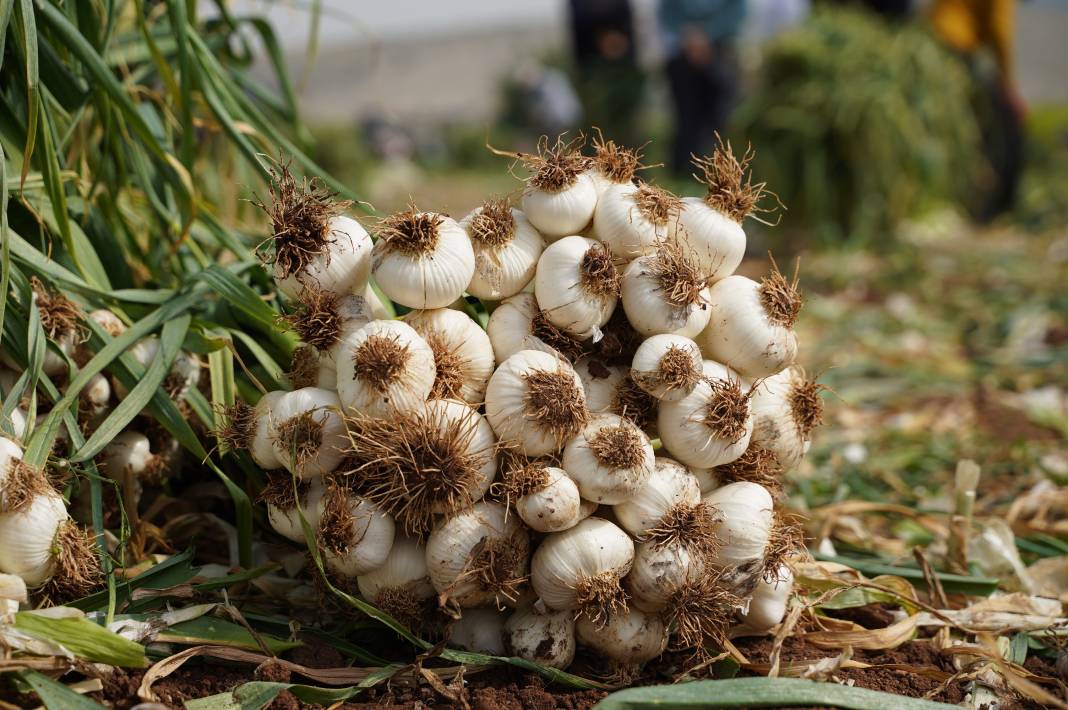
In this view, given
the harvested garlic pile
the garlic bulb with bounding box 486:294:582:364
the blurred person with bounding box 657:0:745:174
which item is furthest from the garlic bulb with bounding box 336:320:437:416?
the blurred person with bounding box 657:0:745:174

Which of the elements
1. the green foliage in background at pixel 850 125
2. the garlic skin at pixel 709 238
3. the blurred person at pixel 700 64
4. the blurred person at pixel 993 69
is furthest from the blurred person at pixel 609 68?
the garlic skin at pixel 709 238

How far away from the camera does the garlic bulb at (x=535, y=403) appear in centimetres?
124

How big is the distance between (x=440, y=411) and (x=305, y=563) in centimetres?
42

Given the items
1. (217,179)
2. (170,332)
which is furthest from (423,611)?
(217,179)

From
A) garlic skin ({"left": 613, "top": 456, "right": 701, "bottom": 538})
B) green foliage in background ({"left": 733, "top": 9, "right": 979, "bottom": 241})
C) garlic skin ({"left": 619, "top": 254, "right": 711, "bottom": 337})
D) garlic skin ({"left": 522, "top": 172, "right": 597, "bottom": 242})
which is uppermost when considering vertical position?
garlic skin ({"left": 522, "top": 172, "right": 597, "bottom": 242})

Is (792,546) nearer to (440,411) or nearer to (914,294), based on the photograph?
(440,411)

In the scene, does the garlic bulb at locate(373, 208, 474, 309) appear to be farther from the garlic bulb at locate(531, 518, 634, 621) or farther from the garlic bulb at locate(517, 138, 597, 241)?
the garlic bulb at locate(531, 518, 634, 621)

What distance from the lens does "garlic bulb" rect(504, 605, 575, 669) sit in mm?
1312

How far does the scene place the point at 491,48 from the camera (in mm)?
41031

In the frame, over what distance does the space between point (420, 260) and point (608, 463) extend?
1.22 ft

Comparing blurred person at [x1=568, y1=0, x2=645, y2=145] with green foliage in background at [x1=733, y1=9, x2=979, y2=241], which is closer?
green foliage in background at [x1=733, y1=9, x2=979, y2=241]

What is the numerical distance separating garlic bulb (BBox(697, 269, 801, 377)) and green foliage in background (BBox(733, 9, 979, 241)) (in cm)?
486

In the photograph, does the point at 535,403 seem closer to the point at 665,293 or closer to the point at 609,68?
the point at 665,293

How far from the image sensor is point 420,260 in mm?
1276
